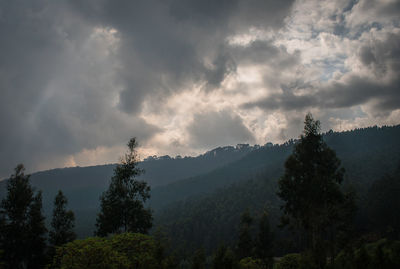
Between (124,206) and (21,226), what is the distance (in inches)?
553

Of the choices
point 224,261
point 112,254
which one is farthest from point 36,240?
point 224,261

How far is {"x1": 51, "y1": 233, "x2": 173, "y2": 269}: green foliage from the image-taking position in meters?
13.1

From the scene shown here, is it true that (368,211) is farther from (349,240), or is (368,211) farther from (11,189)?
(11,189)

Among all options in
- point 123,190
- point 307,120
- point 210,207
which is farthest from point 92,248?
point 210,207

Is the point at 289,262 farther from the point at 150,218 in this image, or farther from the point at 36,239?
the point at 36,239

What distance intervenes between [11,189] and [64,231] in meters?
9.34

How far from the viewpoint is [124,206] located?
92.2 ft

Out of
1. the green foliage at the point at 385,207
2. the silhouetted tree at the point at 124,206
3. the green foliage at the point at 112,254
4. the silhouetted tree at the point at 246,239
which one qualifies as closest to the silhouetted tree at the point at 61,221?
the silhouetted tree at the point at 124,206

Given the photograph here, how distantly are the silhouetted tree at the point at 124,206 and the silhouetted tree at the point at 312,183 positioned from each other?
15.3m

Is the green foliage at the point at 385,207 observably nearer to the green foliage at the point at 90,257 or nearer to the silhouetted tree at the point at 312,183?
the silhouetted tree at the point at 312,183

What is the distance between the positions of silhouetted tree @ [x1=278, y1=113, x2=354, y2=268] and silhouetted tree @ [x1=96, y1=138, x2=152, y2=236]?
1526 centimetres

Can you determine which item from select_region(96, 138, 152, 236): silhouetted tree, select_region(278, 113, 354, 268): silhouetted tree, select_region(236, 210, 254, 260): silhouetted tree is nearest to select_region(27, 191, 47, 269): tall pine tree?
select_region(96, 138, 152, 236): silhouetted tree

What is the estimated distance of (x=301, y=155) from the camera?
2786 centimetres

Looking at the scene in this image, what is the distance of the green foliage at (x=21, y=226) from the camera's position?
30406mm
